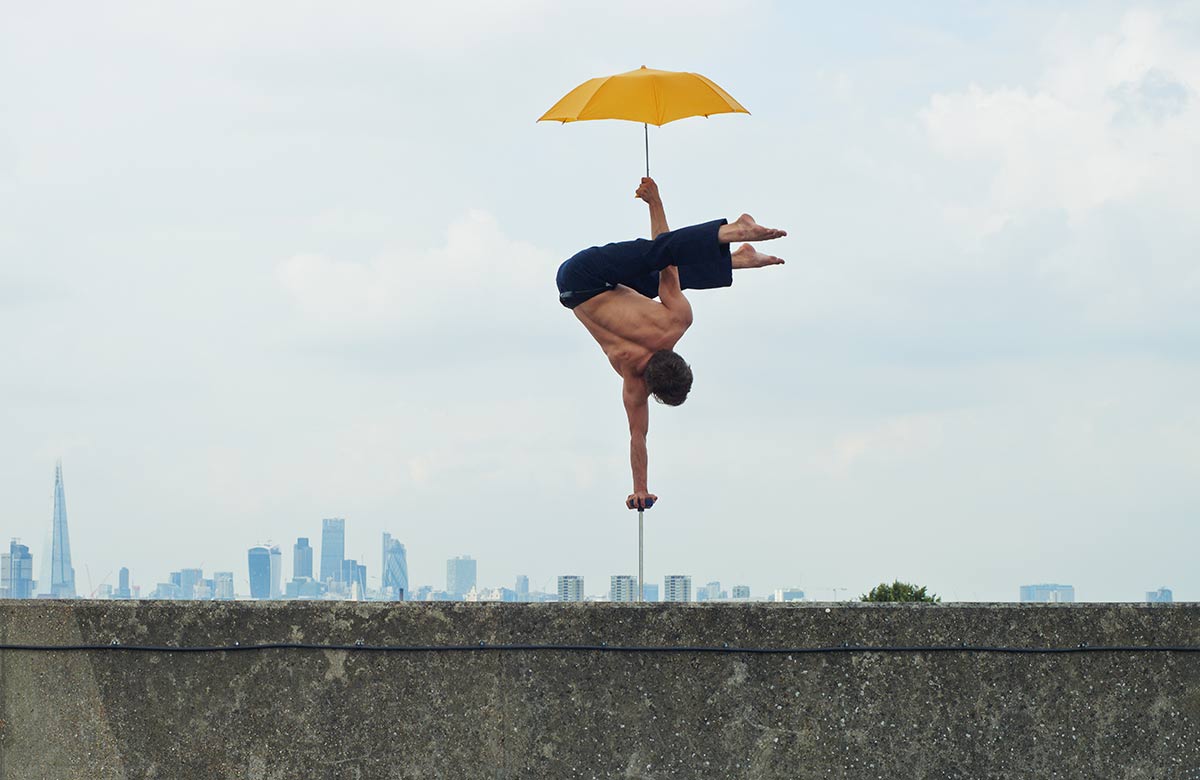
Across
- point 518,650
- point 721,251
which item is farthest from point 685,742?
point 721,251

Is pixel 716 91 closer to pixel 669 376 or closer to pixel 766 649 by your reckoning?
pixel 669 376

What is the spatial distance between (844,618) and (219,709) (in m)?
2.51

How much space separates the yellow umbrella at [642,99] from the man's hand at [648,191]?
13cm

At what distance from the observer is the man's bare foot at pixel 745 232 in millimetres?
6898

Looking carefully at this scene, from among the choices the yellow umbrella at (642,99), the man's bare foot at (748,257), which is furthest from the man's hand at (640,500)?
the yellow umbrella at (642,99)

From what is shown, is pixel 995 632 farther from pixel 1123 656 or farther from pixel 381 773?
pixel 381 773

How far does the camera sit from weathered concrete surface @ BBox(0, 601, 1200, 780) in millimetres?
5133

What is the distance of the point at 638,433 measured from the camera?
275 inches

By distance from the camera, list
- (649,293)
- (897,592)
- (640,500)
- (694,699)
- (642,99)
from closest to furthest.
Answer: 1. (694,699)
2. (640,500)
3. (649,293)
4. (642,99)
5. (897,592)

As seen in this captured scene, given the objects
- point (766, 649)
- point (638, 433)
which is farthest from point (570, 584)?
point (766, 649)

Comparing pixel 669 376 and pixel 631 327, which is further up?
pixel 631 327

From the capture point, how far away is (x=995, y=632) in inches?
204

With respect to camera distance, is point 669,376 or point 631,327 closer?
point 669,376

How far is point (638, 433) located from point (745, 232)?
1.19 m
